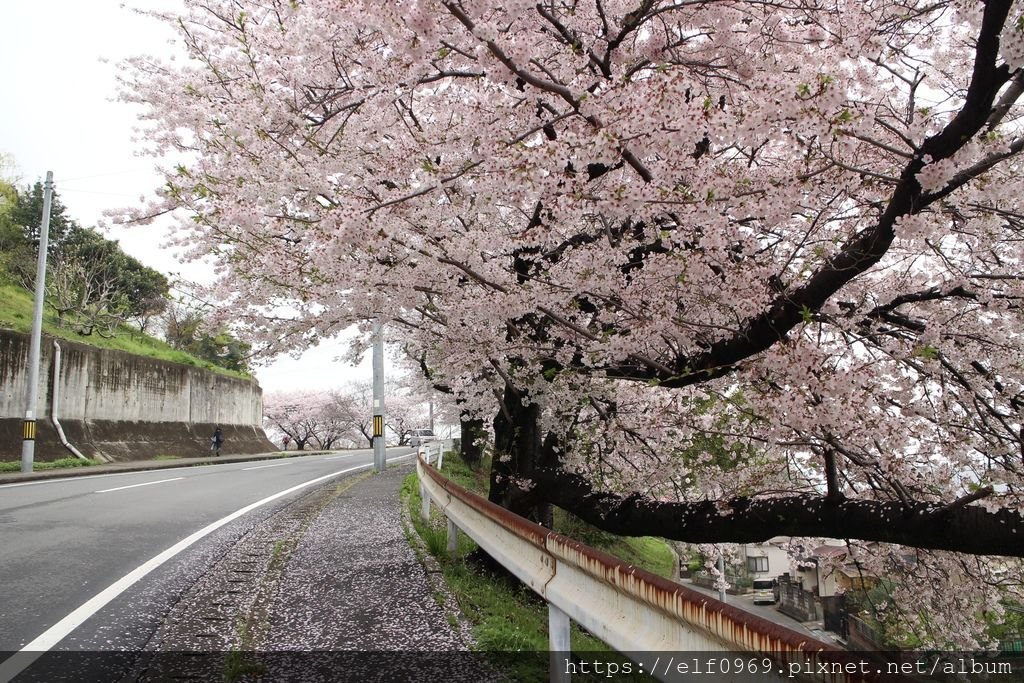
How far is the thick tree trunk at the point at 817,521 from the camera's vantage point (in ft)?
13.1

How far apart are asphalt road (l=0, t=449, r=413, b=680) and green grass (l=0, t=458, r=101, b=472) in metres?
5.72

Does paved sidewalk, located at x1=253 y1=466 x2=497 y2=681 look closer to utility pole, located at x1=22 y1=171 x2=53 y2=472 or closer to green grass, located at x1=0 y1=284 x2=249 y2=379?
utility pole, located at x1=22 y1=171 x2=53 y2=472

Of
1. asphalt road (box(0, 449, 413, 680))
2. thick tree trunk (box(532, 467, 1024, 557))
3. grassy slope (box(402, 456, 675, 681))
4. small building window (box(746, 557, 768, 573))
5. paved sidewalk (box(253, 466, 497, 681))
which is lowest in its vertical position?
small building window (box(746, 557, 768, 573))

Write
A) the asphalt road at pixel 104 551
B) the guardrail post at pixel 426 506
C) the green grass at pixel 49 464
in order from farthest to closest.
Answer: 1. the green grass at pixel 49 464
2. the guardrail post at pixel 426 506
3. the asphalt road at pixel 104 551

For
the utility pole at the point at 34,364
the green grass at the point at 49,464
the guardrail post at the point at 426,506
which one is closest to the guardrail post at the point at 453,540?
the guardrail post at the point at 426,506

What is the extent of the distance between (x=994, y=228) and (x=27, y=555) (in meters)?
8.66

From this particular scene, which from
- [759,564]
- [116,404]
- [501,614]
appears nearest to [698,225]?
[501,614]

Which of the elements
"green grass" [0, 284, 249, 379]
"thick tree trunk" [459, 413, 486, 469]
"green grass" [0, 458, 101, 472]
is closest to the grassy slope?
"thick tree trunk" [459, 413, 486, 469]

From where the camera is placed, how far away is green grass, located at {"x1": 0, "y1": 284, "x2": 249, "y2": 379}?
74.3 feet

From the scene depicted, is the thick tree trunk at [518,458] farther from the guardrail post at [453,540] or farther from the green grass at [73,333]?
the green grass at [73,333]

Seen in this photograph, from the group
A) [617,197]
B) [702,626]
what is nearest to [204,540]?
[617,197]

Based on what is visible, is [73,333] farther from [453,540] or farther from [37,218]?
[453,540]

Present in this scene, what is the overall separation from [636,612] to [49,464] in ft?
70.2

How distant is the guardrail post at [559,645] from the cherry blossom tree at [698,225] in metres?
1.88
